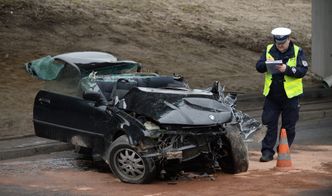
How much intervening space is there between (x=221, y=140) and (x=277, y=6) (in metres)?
21.1

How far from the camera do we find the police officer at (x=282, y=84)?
966cm

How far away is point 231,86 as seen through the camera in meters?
17.5

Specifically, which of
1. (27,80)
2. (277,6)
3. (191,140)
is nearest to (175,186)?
(191,140)

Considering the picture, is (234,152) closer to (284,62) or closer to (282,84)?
(282,84)

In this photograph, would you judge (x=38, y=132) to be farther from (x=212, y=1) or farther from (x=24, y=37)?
(x=212, y=1)

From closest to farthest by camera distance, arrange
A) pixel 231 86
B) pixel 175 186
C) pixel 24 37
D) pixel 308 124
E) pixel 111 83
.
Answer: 1. pixel 175 186
2. pixel 111 83
3. pixel 308 124
4. pixel 231 86
5. pixel 24 37

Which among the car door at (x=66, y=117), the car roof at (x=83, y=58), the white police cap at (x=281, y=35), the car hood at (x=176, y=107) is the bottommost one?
the car door at (x=66, y=117)

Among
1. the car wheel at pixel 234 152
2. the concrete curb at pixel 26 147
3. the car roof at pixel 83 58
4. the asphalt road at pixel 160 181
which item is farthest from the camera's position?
the concrete curb at pixel 26 147

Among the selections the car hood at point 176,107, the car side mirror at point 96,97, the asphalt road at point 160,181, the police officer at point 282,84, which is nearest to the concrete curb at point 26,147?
the asphalt road at point 160,181

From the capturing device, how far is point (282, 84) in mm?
9789

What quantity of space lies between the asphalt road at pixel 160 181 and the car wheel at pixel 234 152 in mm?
126

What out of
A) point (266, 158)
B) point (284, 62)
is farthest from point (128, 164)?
point (284, 62)

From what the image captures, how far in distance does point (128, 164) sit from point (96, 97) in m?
1.18

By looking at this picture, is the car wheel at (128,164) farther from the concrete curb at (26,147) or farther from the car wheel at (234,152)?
the concrete curb at (26,147)
